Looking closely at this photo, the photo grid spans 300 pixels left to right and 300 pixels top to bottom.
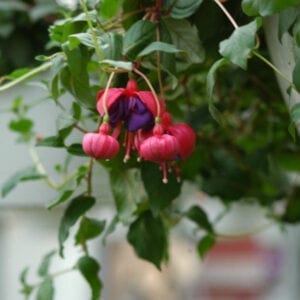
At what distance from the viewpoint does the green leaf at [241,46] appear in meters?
0.42

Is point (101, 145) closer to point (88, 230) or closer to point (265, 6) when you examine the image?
point (265, 6)

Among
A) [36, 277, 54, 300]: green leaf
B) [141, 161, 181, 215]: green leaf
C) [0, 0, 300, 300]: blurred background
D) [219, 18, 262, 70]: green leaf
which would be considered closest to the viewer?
[219, 18, 262, 70]: green leaf

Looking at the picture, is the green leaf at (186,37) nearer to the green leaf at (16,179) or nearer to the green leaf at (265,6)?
the green leaf at (265,6)

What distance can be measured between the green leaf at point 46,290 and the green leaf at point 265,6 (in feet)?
1.16

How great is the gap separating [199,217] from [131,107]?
0.34 metres

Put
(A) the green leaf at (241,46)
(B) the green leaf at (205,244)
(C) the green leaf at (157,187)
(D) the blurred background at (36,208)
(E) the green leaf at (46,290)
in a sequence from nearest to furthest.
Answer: (A) the green leaf at (241,46), (C) the green leaf at (157,187), (E) the green leaf at (46,290), (B) the green leaf at (205,244), (D) the blurred background at (36,208)

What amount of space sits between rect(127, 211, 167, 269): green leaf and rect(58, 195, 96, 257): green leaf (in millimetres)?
53

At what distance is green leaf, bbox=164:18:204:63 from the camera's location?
0.51 m

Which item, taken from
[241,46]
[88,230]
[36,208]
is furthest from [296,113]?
[36,208]

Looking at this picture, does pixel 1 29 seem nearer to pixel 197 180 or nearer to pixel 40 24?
pixel 40 24

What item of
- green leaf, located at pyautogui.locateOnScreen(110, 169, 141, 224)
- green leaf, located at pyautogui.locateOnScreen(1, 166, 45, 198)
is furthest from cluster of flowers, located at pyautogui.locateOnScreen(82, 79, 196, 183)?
green leaf, located at pyautogui.locateOnScreen(1, 166, 45, 198)

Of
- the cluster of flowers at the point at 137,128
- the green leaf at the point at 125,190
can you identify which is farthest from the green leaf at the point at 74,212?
the cluster of flowers at the point at 137,128

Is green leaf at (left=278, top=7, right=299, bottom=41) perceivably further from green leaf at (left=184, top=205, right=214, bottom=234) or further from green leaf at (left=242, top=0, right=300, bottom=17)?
green leaf at (left=184, top=205, right=214, bottom=234)

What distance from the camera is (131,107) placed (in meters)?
0.45
